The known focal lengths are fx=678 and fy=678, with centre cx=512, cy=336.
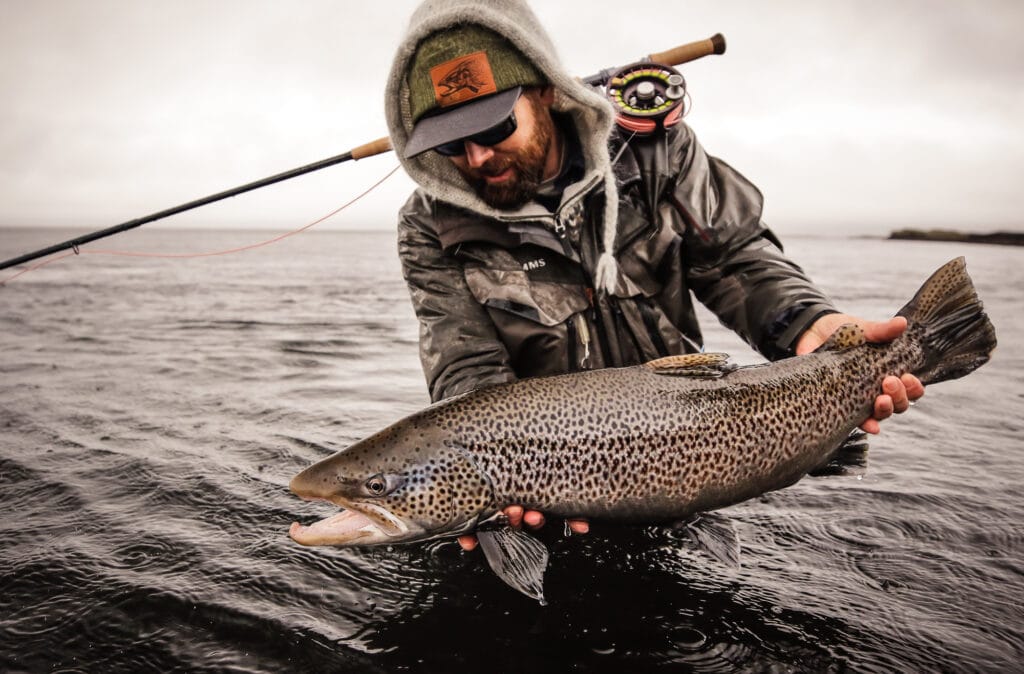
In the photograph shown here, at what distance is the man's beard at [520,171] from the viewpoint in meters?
3.45

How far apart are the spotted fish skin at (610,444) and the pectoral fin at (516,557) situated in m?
0.12

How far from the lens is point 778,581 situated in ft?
10.8


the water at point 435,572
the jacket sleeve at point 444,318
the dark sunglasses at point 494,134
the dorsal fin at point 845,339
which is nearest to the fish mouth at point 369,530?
the water at point 435,572

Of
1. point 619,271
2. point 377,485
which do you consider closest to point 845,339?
point 619,271

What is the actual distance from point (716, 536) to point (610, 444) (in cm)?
80

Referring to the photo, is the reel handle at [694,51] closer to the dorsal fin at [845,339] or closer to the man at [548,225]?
the man at [548,225]

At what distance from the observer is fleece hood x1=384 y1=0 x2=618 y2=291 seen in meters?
3.40

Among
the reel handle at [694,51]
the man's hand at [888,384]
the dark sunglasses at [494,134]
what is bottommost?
the man's hand at [888,384]

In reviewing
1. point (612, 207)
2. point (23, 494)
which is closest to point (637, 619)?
point (612, 207)

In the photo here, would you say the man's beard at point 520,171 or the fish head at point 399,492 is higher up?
the man's beard at point 520,171

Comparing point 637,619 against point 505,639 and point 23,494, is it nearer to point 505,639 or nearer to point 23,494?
point 505,639

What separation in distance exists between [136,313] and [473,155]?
12.7m

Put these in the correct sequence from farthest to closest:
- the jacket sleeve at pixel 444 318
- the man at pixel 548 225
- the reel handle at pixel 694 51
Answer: the reel handle at pixel 694 51 → the jacket sleeve at pixel 444 318 → the man at pixel 548 225

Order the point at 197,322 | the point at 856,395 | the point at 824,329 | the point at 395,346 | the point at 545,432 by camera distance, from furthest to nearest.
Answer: the point at 197,322, the point at 395,346, the point at 824,329, the point at 856,395, the point at 545,432
